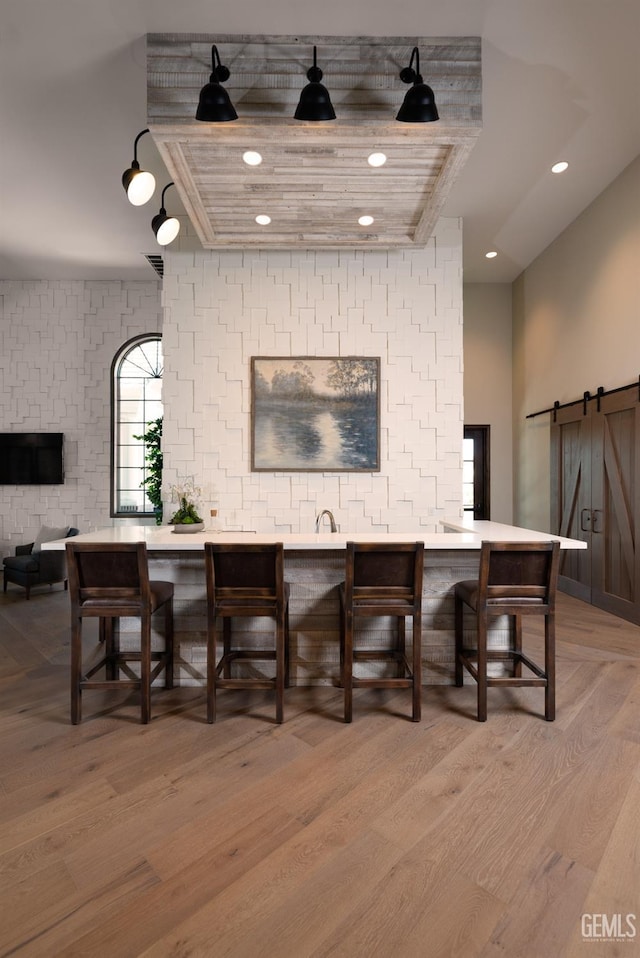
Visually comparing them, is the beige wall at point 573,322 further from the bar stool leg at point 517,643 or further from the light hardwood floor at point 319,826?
the light hardwood floor at point 319,826

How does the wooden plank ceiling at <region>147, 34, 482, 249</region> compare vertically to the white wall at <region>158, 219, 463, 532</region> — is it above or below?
above

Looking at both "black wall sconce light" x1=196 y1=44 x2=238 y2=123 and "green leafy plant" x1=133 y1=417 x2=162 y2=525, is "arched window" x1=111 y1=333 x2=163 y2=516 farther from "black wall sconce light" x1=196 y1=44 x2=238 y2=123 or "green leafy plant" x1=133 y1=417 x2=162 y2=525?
"black wall sconce light" x1=196 y1=44 x2=238 y2=123

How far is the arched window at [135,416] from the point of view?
7.10 metres

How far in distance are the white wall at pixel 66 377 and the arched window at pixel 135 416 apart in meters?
0.17

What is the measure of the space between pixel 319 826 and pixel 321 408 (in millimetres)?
3599

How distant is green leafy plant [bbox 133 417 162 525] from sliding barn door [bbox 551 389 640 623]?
16.2 ft

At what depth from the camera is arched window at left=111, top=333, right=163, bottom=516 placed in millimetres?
7098

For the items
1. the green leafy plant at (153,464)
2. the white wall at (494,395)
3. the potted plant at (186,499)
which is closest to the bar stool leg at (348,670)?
the potted plant at (186,499)

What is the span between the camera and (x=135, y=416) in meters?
7.14

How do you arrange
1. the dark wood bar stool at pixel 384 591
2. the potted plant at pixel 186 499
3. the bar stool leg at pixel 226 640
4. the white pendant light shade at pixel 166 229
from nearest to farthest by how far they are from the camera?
the dark wood bar stool at pixel 384 591 → the bar stool leg at pixel 226 640 → the white pendant light shade at pixel 166 229 → the potted plant at pixel 186 499

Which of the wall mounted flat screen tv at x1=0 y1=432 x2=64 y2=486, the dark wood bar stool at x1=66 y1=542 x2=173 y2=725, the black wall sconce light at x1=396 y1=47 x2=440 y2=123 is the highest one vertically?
the black wall sconce light at x1=396 y1=47 x2=440 y2=123

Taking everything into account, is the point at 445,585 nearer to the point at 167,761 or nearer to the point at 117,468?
the point at 167,761

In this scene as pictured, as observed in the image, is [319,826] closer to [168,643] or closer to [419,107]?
[168,643]

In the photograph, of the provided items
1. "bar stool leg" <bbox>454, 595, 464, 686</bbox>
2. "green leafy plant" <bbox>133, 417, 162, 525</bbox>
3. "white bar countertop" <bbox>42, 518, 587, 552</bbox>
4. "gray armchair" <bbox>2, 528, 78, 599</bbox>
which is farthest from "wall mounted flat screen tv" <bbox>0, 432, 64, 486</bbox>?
"bar stool leg" <bbox>454, 595, 464, 686</bbox>
